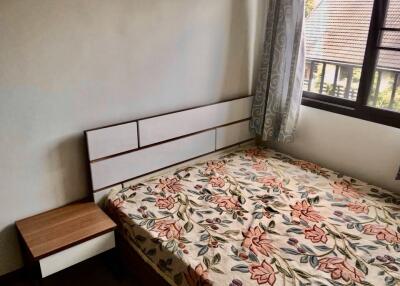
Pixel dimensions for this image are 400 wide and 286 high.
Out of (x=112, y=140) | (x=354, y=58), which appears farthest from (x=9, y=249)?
(x=354, y=58)

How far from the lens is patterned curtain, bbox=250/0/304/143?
2.48 m

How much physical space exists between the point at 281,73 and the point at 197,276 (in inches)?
67.1

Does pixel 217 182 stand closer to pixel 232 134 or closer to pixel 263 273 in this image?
pixel 232 134

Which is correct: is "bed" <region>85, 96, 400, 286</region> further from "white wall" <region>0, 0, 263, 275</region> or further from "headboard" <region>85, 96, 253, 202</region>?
"white wall" <region>0, 0, 263, 275</region>

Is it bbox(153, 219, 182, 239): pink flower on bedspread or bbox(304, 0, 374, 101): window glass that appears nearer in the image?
bbox(153, 219, 182, 239): pink flower on bedspread

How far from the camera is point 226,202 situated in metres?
2.09

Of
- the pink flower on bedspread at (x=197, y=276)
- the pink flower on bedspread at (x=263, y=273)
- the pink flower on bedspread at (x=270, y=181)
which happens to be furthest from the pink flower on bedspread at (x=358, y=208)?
the pink flower on bedspread at (x=197, y=276)

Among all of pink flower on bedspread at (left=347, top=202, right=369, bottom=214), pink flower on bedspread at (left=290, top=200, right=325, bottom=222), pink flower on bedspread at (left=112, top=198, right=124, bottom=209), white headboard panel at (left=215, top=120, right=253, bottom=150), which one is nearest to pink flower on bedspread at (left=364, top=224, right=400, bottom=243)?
pink flower on bedspread at (left=347, top=202, right=369, bottom=214)

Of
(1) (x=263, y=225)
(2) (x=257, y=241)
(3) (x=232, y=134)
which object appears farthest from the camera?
(3) (x=232, y=134)

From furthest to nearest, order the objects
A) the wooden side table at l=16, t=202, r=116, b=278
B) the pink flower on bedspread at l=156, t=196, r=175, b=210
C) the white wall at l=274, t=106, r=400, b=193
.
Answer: the white wall at l=274, t=106, r=400, b=193, the pink flower on bedspread at l=156, t=196, r=175, b=210, the wooden side table at l=16, t=202, r=116, b=278

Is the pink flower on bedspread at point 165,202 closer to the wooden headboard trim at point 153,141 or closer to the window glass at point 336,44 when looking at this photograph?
the wooden headboard trim at point 153,141

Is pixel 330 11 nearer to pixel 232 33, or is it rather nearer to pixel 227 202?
pixel 232 33

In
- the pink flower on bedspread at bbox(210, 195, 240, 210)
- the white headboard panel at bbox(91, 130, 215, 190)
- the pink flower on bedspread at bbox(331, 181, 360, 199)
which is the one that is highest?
the white headboard panel at bbox(91, 130, 215, 190)

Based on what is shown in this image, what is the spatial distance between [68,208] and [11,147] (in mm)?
496
